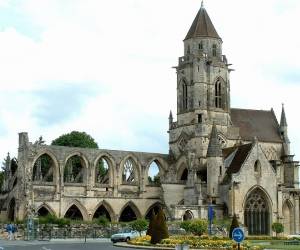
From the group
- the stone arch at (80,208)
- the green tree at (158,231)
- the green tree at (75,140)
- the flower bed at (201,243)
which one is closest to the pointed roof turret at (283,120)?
the green tree at (75,140)

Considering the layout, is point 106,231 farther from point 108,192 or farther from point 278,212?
point 278,212

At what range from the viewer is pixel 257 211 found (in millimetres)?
75250

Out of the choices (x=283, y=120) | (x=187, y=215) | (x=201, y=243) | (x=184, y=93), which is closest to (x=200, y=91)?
(x=184, y=93)

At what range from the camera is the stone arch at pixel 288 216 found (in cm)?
7931

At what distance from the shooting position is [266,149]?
8594 centimetres

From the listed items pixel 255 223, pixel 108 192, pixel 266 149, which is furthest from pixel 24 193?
pixel 266 149

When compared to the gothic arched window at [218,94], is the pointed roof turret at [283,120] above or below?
below

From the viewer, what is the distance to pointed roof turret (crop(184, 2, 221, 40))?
84.7 meters

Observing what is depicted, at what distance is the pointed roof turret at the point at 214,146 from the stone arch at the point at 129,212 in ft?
34.9

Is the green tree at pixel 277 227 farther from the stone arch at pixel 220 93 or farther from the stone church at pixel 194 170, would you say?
the stone arch at pixel 220 93

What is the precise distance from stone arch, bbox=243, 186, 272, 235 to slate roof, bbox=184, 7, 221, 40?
2086cm

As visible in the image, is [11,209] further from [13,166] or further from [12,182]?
[13,166]

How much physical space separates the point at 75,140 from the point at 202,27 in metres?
25.3

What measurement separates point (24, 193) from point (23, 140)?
623cm
